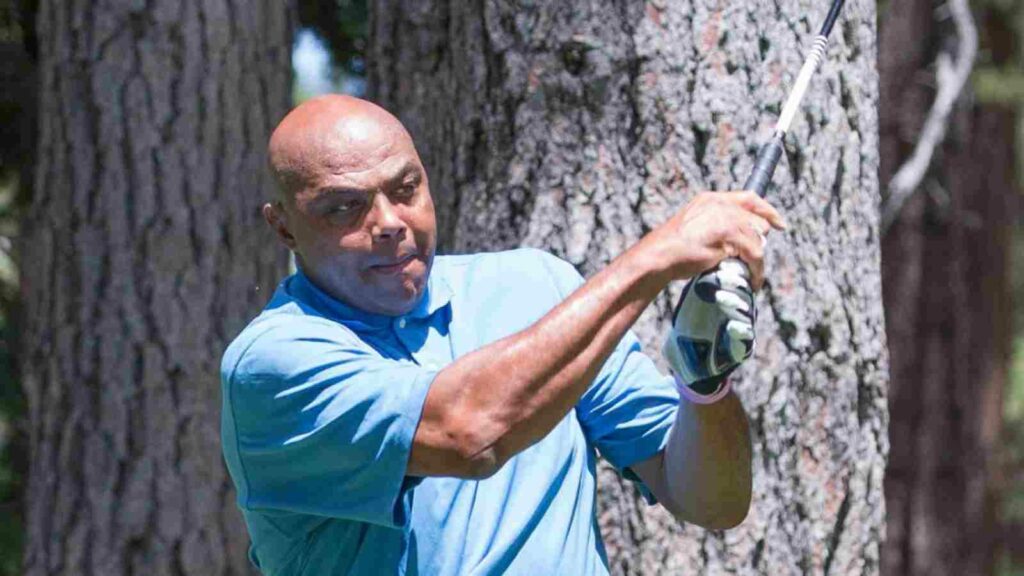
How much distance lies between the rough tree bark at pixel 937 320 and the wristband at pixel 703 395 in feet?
19.9

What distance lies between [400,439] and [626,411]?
0.55m

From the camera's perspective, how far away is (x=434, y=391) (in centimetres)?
266

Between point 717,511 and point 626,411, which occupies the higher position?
point 626,411

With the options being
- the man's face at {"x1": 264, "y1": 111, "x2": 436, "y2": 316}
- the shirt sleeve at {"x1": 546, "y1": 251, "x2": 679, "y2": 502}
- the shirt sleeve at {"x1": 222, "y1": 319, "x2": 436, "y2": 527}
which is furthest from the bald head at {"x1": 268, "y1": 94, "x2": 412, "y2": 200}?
the shirt sleeve at {"x1": 546, "y1": 251, "x2": 679, "y2": 502}

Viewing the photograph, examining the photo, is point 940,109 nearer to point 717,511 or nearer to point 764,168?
point 764,168

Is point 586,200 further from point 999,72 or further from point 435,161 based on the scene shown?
point 999,72

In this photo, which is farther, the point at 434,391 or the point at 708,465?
the point at 708,465

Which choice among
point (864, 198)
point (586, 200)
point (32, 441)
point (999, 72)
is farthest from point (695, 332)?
point (999, 72)

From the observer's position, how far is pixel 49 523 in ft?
18.4

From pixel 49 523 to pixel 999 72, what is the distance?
5415 mm

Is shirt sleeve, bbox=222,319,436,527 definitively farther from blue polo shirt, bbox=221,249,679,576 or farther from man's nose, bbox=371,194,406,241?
man's nose, bbox=371,194,406,241

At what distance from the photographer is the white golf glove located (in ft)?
8.81

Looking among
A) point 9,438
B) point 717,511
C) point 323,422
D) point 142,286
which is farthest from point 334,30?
point 323,422

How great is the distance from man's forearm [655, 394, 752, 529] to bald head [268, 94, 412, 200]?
0.66 m
